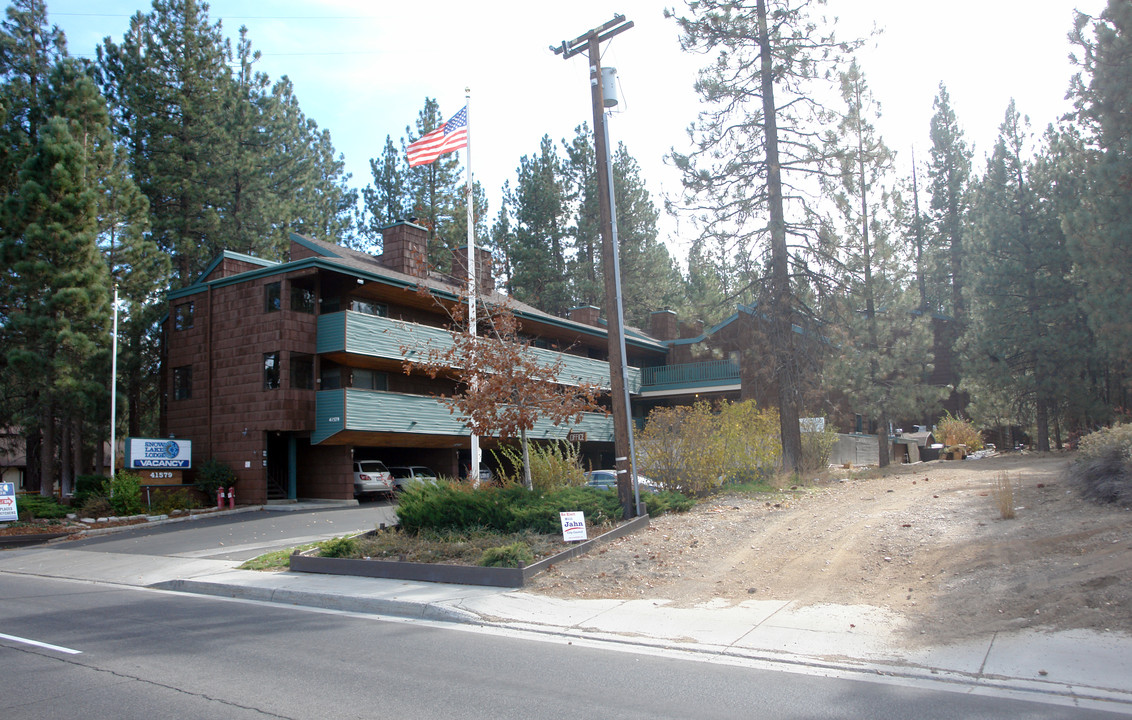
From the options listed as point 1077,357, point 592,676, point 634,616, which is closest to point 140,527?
point 634,616

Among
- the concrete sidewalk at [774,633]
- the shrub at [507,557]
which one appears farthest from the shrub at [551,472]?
the concrete sidewalk at [774,633]

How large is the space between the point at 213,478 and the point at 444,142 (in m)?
14.0

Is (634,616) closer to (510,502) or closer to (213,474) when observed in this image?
(510,502)

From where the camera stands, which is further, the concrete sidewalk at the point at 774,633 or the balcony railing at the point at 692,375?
the balcony railing at the point at 692,375

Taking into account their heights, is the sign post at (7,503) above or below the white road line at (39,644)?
above

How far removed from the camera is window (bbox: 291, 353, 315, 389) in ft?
90.9

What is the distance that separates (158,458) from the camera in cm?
2588

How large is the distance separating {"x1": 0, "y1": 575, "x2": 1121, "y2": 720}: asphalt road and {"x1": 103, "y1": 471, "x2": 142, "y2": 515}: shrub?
15.6 m

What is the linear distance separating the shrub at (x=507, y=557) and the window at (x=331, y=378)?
18.9m

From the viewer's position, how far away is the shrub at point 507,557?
1135 centimetres

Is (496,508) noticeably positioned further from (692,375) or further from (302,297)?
(692,375)

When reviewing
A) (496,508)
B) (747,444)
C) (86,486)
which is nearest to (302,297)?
(86,486)

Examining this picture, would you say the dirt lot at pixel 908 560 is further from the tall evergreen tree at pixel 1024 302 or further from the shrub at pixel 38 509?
the shrub at pixel 38 509

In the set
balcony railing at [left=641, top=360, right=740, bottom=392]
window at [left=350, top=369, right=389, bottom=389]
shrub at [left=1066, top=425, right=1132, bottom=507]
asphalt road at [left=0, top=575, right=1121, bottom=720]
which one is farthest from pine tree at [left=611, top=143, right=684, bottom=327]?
asphalt road at [left=0, top=575, right=1121, bottom=720]
